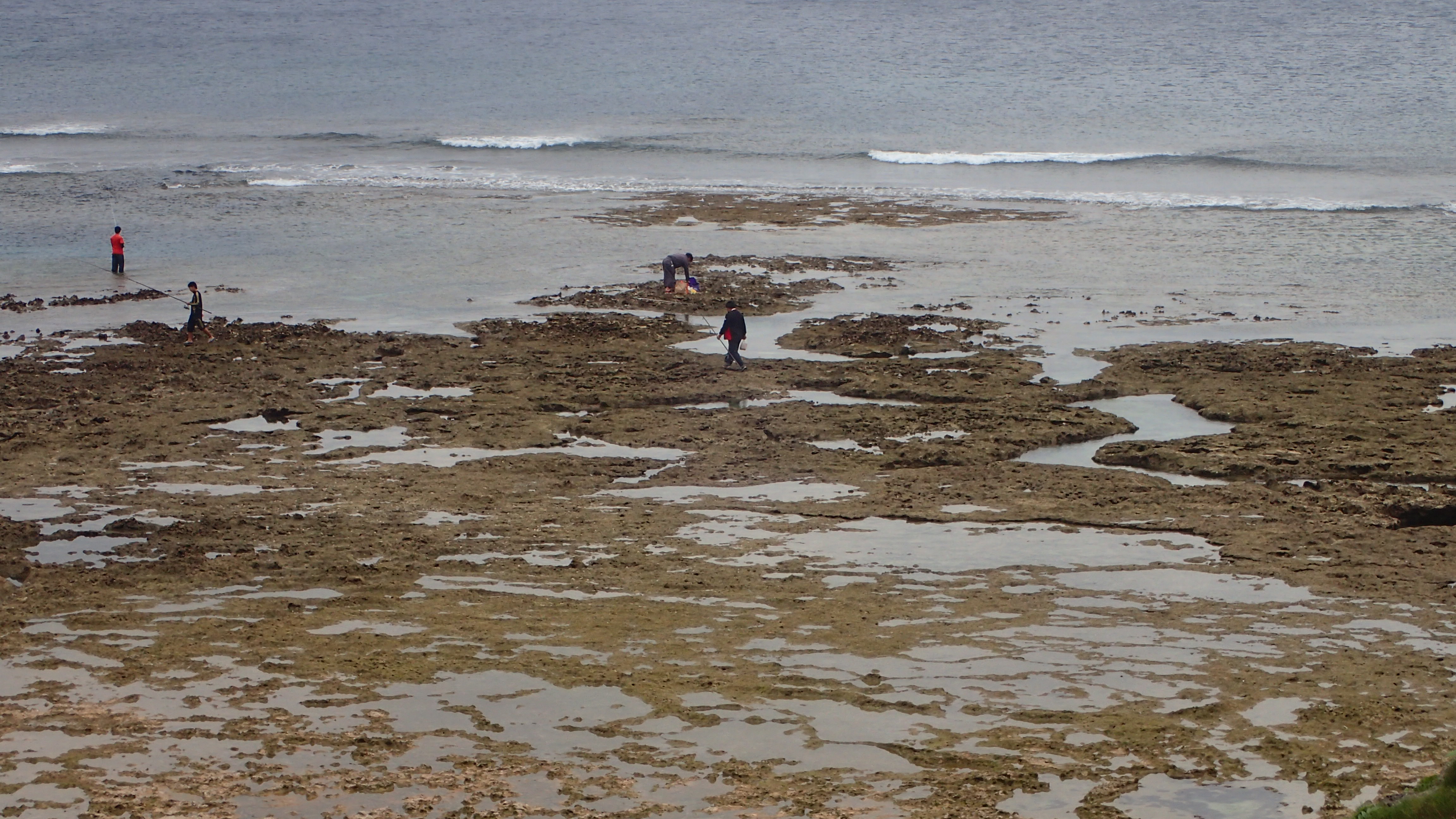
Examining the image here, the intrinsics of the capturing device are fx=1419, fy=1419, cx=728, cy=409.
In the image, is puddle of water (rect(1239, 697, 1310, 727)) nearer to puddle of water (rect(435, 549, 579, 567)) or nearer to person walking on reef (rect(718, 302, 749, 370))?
puddle of water (rect(435, 549, 579, 567))

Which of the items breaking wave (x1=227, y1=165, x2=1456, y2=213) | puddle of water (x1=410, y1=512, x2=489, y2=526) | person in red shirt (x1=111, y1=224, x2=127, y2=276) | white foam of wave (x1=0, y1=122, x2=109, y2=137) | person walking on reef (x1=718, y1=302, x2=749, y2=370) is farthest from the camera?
white foam of wave (x1=0, y1=122, x2=109, y2=137)

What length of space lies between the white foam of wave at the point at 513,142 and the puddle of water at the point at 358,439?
41433 mm

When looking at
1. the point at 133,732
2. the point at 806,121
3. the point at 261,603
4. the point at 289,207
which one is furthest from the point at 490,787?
the point at 806,121

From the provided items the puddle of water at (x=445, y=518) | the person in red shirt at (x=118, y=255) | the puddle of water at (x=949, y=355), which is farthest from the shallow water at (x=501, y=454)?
the person in red shirt at (x=118, y=255)

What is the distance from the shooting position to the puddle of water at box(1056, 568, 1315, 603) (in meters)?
12.1

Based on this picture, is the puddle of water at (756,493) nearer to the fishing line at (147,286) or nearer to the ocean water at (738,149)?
the ocean water at (738,149)

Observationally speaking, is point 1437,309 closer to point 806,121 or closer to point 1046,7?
point 806,121

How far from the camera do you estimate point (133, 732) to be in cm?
955

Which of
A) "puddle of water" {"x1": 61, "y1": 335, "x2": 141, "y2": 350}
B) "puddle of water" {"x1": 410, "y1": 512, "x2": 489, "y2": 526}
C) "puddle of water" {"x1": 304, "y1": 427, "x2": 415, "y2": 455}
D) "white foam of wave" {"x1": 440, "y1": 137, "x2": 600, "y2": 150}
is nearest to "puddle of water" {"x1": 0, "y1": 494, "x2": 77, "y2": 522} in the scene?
"puddle of water" {"x1": 304, "y1": 427, "x2": 415, "y2": 455}

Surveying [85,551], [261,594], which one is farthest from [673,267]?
[261,594]

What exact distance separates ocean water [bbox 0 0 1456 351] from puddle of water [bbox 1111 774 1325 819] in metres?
13.7

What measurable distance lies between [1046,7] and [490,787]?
101352 mm

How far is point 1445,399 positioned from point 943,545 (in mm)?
8825

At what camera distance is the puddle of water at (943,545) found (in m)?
13.1
